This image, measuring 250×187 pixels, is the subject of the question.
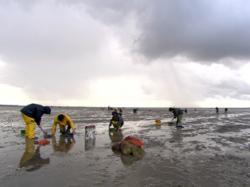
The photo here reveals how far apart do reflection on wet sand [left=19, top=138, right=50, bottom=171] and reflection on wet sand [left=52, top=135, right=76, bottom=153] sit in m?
0.82

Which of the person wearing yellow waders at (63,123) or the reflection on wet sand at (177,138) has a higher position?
the person wearing yellow waders at (63,123)

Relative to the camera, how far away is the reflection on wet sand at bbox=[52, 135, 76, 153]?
1218 centimetres

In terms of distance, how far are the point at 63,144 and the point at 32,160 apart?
11.4 feet

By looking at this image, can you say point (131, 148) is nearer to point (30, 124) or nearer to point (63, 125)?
point (30, 124)

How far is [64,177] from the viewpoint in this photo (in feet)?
26.0

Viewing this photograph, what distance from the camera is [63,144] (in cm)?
1351

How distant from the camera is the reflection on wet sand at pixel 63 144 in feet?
40.0

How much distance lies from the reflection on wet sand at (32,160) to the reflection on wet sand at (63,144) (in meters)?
0.82

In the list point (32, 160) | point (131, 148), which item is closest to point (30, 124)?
point (32, 160)

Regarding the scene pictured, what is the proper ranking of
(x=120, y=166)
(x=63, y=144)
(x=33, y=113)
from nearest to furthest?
(x=120, y=166), (x=63, y=144), (x=33, y=113)

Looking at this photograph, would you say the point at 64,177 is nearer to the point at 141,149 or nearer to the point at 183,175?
the point at 183,175

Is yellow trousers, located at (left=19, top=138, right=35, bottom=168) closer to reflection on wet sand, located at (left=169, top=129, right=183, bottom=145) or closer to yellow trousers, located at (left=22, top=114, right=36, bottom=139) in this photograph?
yellow trousers, located at (left=22, top=114, right=36, bottom=139)

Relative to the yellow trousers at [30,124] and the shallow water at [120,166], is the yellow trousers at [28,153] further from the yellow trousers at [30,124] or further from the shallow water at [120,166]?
the yellow trousers at [30,124]

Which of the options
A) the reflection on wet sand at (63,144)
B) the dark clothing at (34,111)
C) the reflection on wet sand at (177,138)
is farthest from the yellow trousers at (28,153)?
the reflection on wet sand at (177,138)
